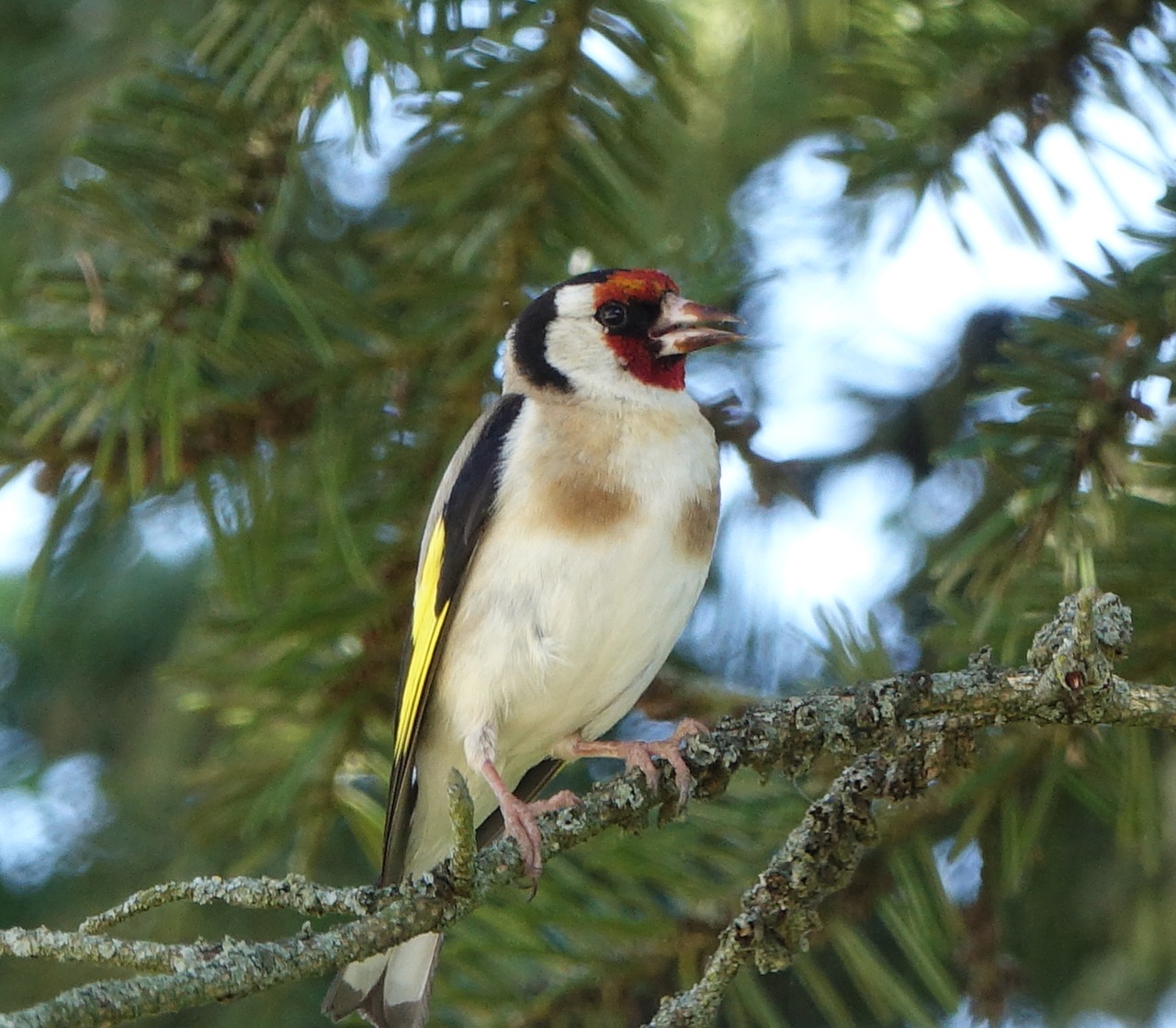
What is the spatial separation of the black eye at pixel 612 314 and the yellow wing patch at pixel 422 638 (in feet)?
1.98

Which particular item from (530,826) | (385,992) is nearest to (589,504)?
(530,826)

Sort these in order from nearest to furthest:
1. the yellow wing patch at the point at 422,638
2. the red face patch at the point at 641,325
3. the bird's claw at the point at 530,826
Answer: the bird's claw at the point at 530,826 < the yellow wing patch at the point at 422,638 < the red face patch at the point at 641,325

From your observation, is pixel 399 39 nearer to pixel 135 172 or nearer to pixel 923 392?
pixel 135 172

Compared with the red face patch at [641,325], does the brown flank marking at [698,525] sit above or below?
below

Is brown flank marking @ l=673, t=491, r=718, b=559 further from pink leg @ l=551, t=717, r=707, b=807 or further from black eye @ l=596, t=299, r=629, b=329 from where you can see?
Result: black eye @ l=596, t=299, r=629, b=329

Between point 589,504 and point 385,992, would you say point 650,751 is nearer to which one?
point 589,504

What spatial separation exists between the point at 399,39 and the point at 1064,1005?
222 cm

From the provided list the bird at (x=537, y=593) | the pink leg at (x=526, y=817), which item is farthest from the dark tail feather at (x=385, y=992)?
the pink leg at (x=526, y=817)

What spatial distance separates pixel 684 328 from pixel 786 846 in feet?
4.56

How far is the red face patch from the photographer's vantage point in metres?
2.94

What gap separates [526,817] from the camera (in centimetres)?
222

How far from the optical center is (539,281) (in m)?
2.70

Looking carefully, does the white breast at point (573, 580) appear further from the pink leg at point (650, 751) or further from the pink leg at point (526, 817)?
the pink leg at point (526, 817)

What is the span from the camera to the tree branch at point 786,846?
4.64 ft
